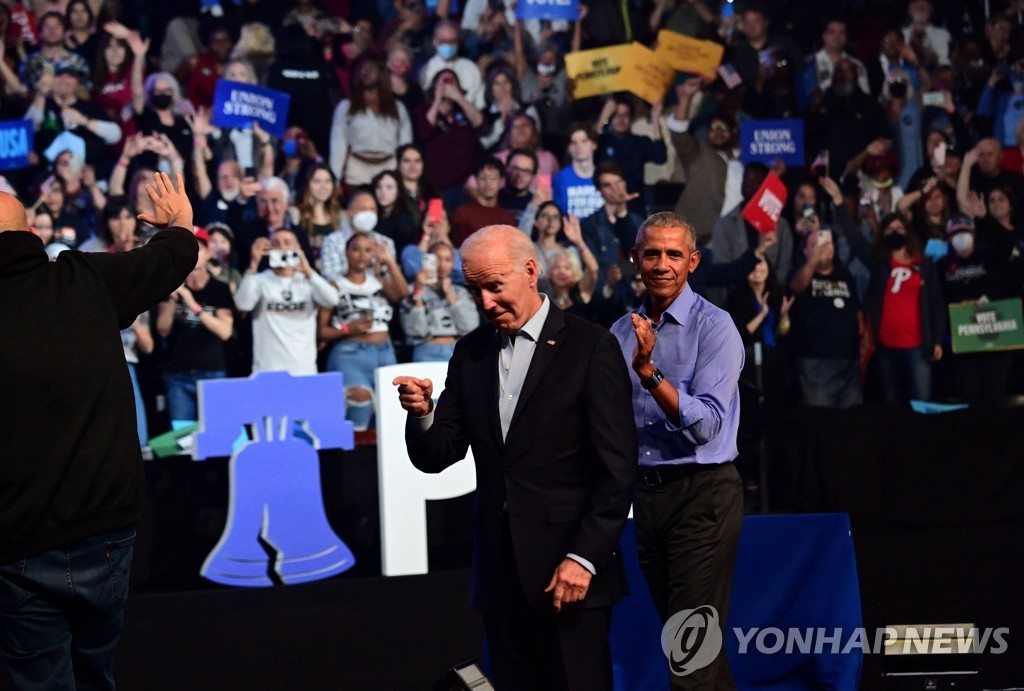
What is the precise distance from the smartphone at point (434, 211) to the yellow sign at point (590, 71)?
4.19ft

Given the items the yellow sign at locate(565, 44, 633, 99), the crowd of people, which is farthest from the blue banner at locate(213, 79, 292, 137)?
the yellow sign at locate(565, 44, 633, 99)

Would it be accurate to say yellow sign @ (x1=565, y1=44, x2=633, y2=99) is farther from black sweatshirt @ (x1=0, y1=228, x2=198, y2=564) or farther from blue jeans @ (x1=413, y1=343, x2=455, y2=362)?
black sweatshirt @ (x1=0, y1=228, x2=198, y2=564)

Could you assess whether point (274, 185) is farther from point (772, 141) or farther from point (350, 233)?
point (772, 141)

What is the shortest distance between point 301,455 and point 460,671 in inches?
158

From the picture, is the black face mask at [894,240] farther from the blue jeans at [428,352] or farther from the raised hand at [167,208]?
the raised hand at [167,208]

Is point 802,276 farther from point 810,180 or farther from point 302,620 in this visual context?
point 302,620

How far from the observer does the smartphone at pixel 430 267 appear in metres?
7.29

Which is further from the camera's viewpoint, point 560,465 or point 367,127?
point 367,127

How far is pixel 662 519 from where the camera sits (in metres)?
3.15

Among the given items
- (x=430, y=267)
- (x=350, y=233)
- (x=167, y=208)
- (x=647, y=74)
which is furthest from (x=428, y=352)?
(x=167, y=208)

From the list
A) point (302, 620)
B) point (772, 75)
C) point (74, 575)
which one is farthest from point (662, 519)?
point (772, 75)

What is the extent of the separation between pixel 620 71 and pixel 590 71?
0.70 feet

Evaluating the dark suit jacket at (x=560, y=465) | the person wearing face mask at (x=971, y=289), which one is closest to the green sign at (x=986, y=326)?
the person wearing face mask at (x=971, y=289)

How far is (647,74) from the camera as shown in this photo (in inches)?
316
